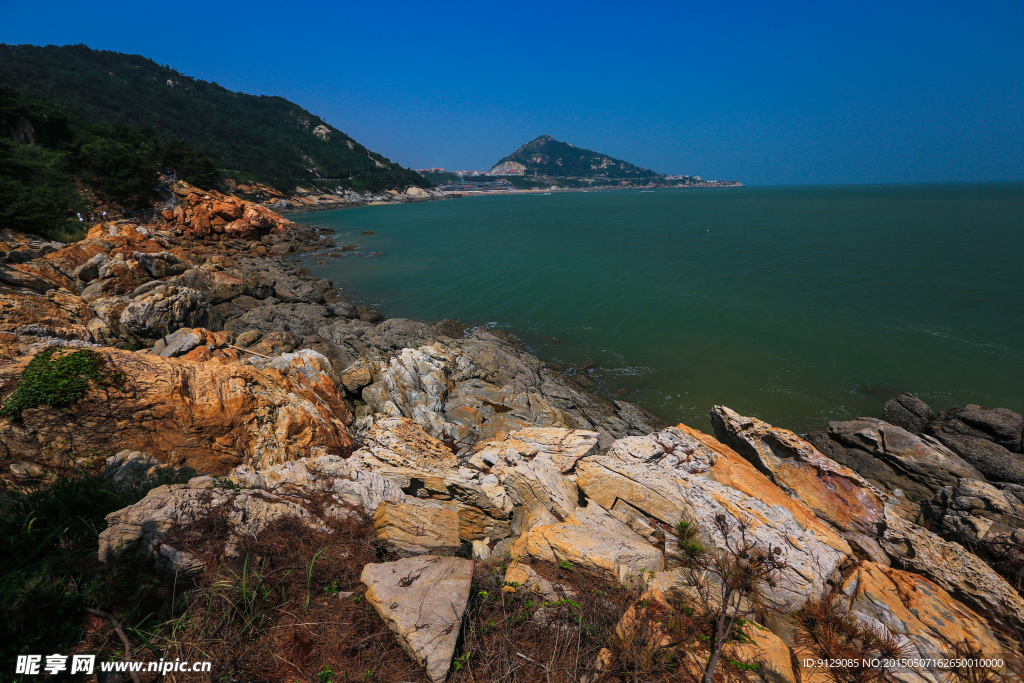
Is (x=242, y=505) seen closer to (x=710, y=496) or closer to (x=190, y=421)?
(x=190, y=421)

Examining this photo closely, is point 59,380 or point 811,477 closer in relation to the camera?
point 59,380

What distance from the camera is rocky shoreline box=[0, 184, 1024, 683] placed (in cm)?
417

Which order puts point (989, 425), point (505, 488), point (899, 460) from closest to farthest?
point (505, 488)
point (899, 460)
point (989, 425)

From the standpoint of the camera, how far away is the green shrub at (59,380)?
5453mm

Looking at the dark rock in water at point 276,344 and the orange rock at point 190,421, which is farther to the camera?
the dark rock in water at point 276,344

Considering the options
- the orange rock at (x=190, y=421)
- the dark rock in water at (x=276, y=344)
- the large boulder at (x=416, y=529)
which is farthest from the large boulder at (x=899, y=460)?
the dark rock in water at (x=276, y=344)

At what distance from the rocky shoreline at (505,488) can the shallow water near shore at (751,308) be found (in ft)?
12.5

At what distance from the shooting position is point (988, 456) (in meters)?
9.80

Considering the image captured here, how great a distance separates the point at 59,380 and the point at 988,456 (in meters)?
20.7

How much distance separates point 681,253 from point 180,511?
42.1 metres

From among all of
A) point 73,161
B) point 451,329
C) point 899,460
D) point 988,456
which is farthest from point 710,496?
point 73,161

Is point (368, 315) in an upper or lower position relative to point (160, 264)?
lower

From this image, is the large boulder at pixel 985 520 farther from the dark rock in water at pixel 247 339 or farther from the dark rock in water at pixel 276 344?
the dark rock in water at pixel 247 339

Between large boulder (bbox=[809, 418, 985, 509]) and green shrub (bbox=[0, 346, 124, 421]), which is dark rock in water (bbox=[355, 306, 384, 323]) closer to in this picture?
green shrub (bbox=[0, 346, 124, 421])
